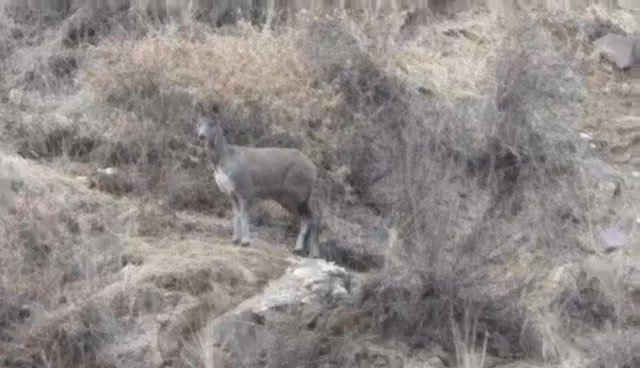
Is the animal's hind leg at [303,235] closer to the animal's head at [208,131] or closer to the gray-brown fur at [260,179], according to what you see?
the gray-brown fur at [260,179]

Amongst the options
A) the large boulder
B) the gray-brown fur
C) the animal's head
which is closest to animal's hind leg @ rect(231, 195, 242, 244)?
the gray-brown fur

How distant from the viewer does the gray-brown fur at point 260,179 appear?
11297 millimetres

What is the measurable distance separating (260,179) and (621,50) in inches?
324

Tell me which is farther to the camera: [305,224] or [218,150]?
[305,224]

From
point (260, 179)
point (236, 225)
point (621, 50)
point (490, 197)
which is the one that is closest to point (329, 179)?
point (490, 197)

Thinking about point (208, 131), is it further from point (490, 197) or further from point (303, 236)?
point (490, 197)

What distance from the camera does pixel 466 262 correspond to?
10.9 meters

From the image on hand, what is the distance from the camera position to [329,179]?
13.3 meters

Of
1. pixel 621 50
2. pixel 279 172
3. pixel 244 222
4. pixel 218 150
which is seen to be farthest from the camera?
pixel 621 50

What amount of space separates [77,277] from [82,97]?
4355 millimetres

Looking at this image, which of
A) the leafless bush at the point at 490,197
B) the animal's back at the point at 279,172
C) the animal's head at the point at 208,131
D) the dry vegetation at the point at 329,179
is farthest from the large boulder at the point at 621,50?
the animal's head at the point at 208,131

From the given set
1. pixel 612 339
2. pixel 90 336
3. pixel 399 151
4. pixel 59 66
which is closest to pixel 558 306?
pixel 612 339

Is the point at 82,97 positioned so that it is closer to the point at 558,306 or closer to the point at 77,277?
the point at 77,277

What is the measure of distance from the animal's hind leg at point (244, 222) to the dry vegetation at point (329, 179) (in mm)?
224
